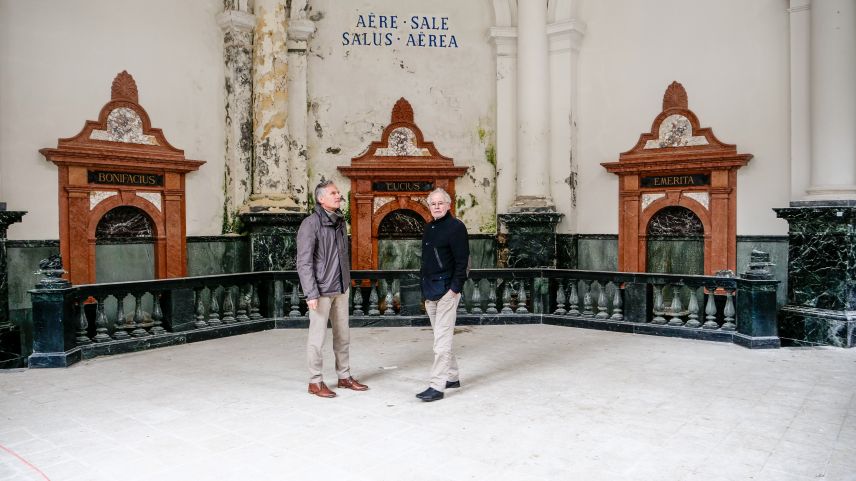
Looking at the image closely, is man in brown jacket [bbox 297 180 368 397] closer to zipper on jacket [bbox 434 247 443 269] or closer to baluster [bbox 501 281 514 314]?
zipper on jacket [bbox 434 247 443 269]

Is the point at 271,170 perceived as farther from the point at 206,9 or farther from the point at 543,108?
the point at 543,108

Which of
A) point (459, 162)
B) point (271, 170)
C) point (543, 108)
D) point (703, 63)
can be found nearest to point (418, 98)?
point (459, 162)

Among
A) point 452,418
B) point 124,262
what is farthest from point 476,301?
point 124,262

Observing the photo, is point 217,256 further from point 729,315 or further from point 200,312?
point 729,315

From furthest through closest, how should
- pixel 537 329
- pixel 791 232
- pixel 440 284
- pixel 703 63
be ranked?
pixel 703 63 → pixel 537 329 → pixel 791 232 → pixel 440 284

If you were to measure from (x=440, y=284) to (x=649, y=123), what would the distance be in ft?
23.9

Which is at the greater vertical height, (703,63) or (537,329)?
(703,63)

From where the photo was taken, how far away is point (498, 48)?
40.0 ft

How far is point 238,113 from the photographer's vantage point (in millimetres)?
11391

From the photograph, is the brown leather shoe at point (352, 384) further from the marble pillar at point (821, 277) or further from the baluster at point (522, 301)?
the marble pillar at point (821, 277)

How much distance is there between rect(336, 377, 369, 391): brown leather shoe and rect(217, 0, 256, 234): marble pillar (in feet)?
20.1

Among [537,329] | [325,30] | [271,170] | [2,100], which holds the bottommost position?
[537,329]

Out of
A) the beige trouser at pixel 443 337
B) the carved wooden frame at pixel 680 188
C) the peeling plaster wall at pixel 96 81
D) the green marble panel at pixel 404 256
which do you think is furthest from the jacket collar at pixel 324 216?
the carved wooden frame at pixel 680 188

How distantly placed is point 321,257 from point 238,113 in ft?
21.3
